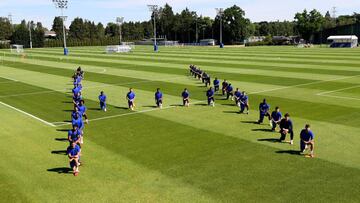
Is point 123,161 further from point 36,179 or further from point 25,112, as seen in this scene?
point 25,112

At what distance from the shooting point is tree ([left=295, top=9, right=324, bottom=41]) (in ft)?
499

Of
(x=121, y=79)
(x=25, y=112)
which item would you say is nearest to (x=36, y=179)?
(x=25, y=112)

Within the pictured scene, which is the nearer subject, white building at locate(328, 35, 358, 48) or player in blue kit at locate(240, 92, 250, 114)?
player in blue kit at locate(240, 92, 250, 114)

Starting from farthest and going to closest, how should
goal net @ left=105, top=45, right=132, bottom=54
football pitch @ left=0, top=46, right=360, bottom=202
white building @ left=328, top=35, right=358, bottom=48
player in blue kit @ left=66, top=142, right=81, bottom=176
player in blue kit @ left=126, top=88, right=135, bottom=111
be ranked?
white building @ left=328, top=35, right=358, bottom=48 → goal net @ left=105, top=45, right=132, bottom=54 → player in blue kit @ left=126, top=88, right=135, bottom=111 → player in blue kit @ left=66, top=142, right=81, bottom=176 → football pitch @ left=0, top=46, right=360, bottom=202

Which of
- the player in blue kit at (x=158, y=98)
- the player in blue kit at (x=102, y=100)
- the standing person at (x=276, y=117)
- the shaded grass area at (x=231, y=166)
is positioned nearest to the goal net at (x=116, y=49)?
the player in blue kit at (x=102, y=100)

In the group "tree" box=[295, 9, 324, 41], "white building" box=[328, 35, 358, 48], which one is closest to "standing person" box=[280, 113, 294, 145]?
"white building" box=[328, 35, 358, 48]

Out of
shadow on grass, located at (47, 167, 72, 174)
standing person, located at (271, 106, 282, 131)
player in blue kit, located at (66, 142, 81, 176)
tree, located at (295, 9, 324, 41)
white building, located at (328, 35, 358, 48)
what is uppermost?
tree, located at (295, 9, 324, 41)

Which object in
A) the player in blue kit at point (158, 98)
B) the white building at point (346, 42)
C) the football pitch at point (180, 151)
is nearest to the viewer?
the football pitch at point (180, 151)

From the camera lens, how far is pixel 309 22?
6048 inches

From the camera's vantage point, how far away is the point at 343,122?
2164cm

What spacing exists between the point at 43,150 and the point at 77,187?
5.17m

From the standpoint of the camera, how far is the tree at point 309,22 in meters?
152

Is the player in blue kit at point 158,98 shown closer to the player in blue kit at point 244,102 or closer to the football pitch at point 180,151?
the football pitch at point 180,151

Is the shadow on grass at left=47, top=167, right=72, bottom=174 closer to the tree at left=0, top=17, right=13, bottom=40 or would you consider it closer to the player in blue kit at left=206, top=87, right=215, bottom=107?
the player in blue kit at left=206, top=87, right=215, bottom=107
